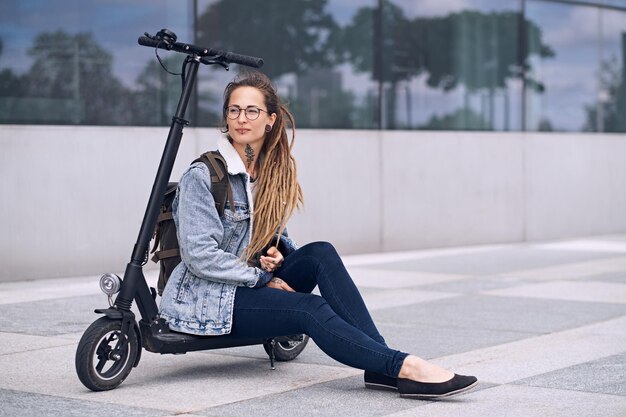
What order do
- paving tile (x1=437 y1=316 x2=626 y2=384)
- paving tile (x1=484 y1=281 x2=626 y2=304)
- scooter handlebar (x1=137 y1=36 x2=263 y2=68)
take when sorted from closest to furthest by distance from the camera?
scooter handlebar (x1=137 y1=36 x2=263 y2=68), paving tile (x1=437 y1=316 x2=626 y2=384), paving tile (x1=484 y1=281 x2=626 y2=304)

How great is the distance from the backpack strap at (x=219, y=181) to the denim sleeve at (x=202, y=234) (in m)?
0.04

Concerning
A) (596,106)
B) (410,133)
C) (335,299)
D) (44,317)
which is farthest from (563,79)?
(335,299)

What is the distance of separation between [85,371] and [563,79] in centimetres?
1185

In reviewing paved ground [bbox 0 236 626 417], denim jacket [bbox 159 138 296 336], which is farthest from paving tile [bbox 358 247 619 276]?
denim jacket [bbox 159 138 296 336]

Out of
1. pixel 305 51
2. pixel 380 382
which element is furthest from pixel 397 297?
pixel 305 51

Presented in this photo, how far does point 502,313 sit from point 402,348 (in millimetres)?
1711

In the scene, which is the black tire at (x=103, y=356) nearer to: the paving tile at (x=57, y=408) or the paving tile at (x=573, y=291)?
the paving tile at (x=57, y=408)

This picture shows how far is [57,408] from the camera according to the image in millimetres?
5051

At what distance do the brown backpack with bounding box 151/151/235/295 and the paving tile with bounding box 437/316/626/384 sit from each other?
1.57 meters

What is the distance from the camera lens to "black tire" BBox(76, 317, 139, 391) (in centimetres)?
524

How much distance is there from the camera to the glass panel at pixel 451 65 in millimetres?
13852

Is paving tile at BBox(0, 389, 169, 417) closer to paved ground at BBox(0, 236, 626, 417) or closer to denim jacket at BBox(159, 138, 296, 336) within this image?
paved ground at BBox(0, 236, 626, 417)

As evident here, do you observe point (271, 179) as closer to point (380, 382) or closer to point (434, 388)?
point (380, 382)

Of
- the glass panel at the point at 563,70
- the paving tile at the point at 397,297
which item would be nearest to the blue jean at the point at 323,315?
the paving tile at the point at 397,297
